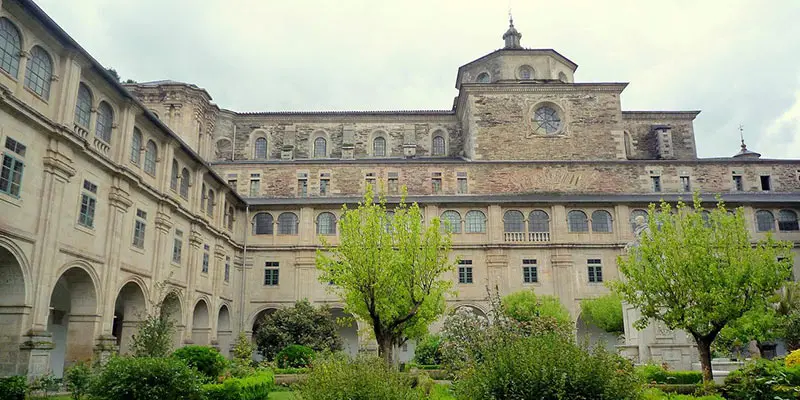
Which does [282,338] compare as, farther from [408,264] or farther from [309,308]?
[408,264]

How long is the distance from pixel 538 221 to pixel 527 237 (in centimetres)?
136

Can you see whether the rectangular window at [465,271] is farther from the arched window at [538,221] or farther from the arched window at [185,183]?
the arched window at [185,183]

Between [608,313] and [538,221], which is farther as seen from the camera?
[538,221]

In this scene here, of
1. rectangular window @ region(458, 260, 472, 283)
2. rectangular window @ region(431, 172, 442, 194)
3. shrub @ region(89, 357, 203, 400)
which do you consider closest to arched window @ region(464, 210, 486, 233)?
rectangular window @ region(458, 260, 472, 283)

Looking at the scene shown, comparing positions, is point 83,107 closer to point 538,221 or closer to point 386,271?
point 386,271

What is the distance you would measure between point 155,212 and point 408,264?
11.3m

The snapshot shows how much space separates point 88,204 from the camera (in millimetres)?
19594

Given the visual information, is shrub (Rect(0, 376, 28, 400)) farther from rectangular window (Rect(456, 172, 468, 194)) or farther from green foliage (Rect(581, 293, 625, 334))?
rectangular window (Rect(456, 172, 468, 194))

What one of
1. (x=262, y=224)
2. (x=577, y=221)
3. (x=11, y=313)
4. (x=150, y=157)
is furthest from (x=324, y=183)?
(x=11, y=313)

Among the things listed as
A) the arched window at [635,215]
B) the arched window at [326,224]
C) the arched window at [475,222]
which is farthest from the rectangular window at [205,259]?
the arched window at [635,215]

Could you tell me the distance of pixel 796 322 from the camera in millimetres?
27016

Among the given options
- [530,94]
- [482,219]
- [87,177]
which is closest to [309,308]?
[482,219]

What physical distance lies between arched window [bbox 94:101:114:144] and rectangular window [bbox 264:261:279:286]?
16.7m

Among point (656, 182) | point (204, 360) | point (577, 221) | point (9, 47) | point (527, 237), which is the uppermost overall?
point (656, 182)
